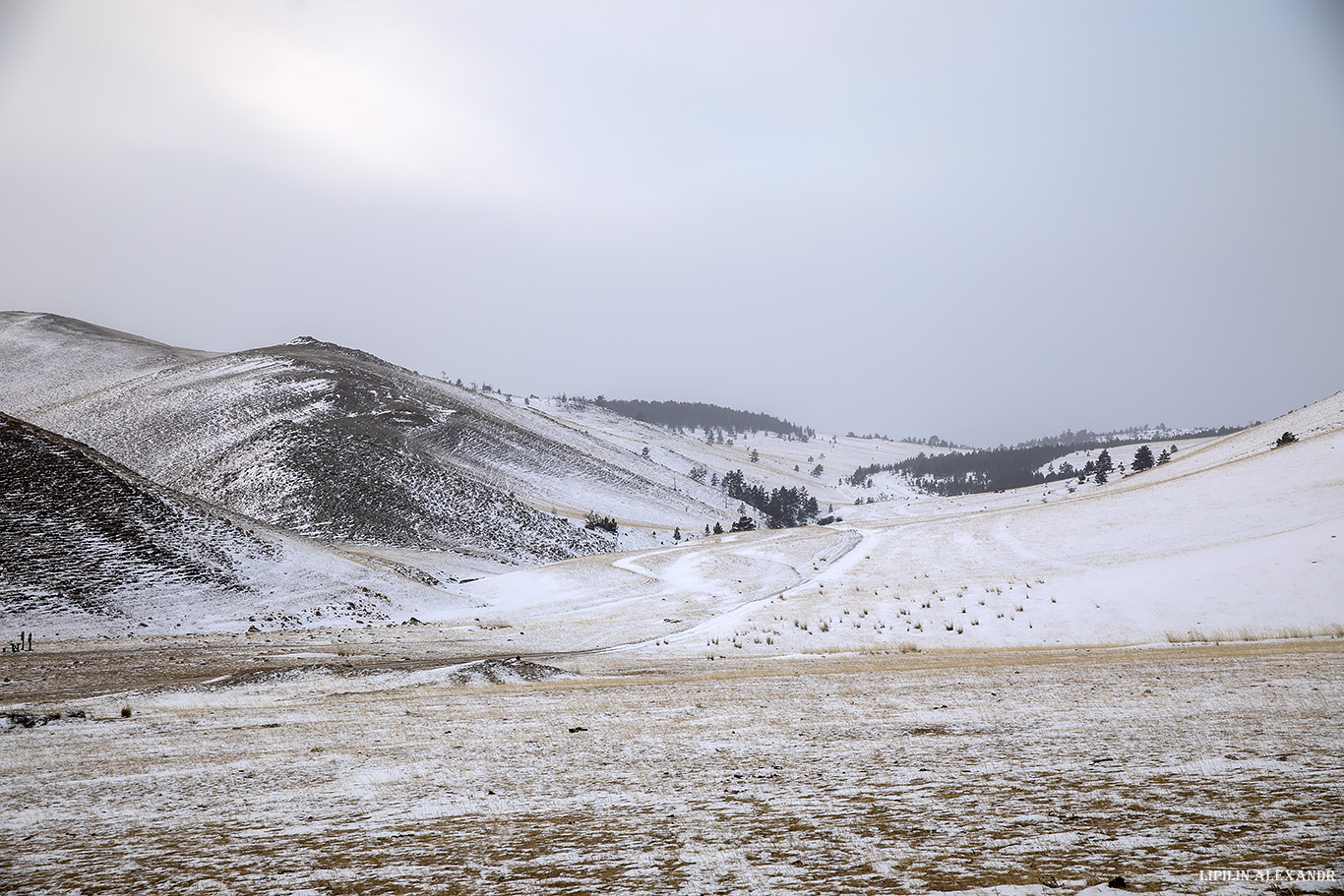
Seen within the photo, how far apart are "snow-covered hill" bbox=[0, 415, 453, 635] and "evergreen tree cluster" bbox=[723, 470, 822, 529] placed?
370 ft

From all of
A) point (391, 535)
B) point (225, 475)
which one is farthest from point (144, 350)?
point (391, 535)

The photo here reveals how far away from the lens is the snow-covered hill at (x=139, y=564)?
30.7 metres

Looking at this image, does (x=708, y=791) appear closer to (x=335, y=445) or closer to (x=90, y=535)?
(x=90, y=535)

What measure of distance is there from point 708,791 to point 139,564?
39382 millimetres

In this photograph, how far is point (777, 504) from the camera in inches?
6097

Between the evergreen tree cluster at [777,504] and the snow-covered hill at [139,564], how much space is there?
11277 cm

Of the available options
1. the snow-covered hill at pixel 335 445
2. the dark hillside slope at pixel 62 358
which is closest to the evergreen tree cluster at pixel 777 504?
the snow-covered hill at pixel 335 445

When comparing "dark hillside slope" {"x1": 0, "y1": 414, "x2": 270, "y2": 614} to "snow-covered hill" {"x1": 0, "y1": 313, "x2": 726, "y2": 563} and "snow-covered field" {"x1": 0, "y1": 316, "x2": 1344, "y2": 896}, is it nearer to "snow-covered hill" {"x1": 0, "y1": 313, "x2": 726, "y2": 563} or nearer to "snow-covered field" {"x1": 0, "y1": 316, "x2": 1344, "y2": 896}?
"snow-covered field" {"x1": 0, "y1": 316, "x2": 1344, "y2": 896}

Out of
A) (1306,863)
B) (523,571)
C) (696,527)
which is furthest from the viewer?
(696,527)

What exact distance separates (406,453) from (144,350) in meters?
86.6

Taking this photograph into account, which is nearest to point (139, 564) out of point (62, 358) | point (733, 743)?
point (733, 743)

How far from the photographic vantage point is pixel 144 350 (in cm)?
13788

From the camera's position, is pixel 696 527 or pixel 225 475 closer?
pixel 225 475

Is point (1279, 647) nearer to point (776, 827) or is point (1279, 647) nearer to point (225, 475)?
point (776, 827)
